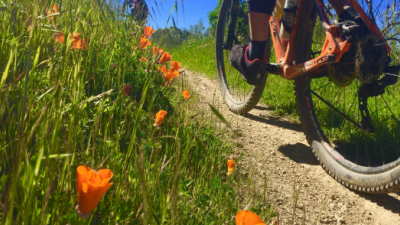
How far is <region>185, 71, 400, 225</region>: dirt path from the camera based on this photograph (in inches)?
69.2

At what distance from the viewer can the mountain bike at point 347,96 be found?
1.84m

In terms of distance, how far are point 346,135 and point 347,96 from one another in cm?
75

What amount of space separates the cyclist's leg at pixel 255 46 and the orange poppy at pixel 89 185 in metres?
2.24

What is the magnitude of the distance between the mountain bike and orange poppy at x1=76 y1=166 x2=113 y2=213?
1.67 metres

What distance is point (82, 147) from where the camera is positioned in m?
0.98

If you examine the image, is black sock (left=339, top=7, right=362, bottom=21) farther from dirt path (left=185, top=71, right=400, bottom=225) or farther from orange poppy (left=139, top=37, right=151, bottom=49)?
orange poppy (left=139, top=37, right=151, bottom=49)

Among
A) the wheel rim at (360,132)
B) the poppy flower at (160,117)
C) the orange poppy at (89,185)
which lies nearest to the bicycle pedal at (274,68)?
the wheel rim at (360,132)

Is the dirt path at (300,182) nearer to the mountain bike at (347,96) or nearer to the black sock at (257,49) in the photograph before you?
the mountain bike at (347,96)

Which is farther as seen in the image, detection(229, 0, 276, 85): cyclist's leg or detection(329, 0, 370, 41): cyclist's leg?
detection(229, 0, 276, 85): cyclist's leg

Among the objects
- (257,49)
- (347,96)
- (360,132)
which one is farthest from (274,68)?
(347,96)

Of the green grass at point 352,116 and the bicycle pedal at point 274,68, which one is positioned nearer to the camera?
the green grass at point 352,116

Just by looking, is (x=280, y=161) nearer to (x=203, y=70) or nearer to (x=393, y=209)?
(x=393, y=209)

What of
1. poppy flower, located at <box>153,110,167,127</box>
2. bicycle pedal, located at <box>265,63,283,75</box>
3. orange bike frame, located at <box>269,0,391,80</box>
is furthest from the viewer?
bicycle pedal, located at <box>265,63,283,75</box>

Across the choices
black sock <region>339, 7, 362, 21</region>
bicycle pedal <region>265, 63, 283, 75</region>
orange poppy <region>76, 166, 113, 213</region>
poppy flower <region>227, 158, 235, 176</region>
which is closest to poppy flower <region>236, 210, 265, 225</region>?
orange poppy <region>76, 166, 113, 213</region>
